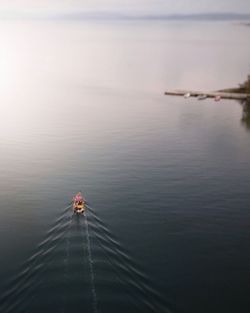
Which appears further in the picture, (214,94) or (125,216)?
(214,94)

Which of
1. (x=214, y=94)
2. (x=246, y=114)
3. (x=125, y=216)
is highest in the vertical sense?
(x=214, y=94)

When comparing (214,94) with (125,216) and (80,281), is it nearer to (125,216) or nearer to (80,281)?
(125,216)

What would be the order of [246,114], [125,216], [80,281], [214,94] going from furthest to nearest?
[214,94] < [246,114] < [125,216] < [80,281]

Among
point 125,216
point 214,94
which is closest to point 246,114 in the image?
point 214,94

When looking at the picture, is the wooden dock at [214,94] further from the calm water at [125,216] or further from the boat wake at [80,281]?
the boat wake at [80,281]

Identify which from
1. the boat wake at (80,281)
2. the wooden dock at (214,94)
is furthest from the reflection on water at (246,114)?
the boat wake at (80,281)

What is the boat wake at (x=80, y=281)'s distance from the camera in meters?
47.0

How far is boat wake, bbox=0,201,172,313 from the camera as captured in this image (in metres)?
47.0

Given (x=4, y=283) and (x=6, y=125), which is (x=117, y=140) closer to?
(x=6, y=125)

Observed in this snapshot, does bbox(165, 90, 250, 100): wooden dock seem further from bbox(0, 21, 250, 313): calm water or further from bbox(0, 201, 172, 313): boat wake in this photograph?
bbox(0, 201, 172, 313): boat wake

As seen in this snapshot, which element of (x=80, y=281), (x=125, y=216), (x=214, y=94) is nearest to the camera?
(x=80, y=281)

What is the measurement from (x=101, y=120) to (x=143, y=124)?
1447 cm

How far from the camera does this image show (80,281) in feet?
167

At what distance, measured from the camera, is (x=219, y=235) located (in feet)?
212
